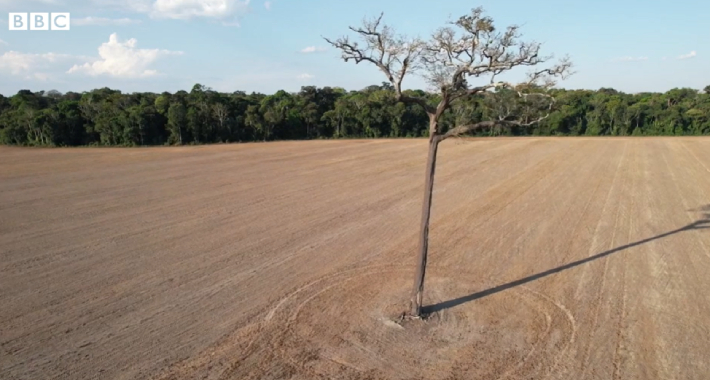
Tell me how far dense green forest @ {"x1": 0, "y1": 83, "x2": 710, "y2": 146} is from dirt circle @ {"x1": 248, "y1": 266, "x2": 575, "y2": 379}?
116 feet

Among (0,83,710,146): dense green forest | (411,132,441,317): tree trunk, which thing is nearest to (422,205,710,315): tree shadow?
(411,132,441,317): tree trunk

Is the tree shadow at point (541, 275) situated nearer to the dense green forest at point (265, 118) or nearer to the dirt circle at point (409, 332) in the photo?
the dirt circle at point (409, 332)

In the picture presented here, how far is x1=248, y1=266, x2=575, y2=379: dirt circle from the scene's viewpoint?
31.5ft

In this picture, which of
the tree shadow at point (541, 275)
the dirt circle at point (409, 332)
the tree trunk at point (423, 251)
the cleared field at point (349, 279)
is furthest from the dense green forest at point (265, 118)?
the tree trunk at point (423, 251)

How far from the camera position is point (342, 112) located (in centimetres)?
6266

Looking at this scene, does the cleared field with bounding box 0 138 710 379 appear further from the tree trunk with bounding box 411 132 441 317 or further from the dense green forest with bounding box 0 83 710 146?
the dense green forest with bounding box 0 83 710 146

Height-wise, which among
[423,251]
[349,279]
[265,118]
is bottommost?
[349,279]

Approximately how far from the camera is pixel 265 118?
57750mm

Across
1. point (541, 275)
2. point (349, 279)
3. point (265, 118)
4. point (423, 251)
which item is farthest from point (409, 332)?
point (265, 118)

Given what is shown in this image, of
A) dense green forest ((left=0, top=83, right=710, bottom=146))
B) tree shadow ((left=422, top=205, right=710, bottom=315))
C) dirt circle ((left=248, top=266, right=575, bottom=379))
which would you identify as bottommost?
dirt circle ((left=248, top=266, right=575, bottom=379))

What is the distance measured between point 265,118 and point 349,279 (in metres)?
46.2

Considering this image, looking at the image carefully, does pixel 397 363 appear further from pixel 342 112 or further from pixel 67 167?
pixel 342 112

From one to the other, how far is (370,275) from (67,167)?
101ft

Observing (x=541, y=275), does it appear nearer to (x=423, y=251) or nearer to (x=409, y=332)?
(x=423, y=251)
